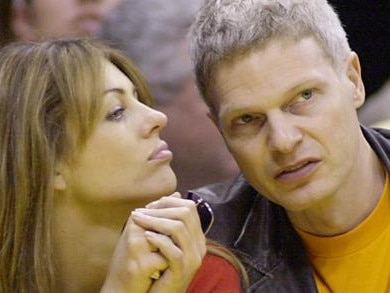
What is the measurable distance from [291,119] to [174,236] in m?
0.28

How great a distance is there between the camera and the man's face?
1.92m

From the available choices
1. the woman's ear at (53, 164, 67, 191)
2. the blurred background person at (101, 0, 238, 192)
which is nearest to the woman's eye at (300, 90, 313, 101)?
the woman's ear at (53, 164, 67, 191)

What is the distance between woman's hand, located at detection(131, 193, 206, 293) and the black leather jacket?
0.69 ft

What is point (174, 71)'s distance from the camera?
2.51 meters

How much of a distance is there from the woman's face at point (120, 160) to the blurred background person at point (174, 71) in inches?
17.9

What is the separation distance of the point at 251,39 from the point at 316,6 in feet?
0.51

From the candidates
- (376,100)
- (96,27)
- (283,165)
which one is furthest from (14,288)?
(376,100)

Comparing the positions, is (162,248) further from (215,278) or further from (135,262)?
(215,278)

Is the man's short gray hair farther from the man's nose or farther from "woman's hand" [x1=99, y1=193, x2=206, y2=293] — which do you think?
"woman's hand" [x1=99, y1=193, x2=206, y2=293]

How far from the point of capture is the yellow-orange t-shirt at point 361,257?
202 cm

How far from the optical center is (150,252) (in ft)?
6.20

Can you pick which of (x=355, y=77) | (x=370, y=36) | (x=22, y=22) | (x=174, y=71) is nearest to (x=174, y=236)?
(x=355, y=77)

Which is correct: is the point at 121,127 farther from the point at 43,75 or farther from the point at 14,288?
the point at 14,288

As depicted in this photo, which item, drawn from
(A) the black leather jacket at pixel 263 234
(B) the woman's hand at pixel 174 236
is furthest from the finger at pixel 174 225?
(A) the black leather jacket at pixel 263 234
